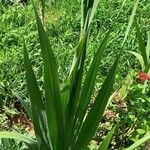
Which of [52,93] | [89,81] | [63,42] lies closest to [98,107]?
[89,81]

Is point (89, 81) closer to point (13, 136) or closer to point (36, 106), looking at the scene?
point (36, 106)

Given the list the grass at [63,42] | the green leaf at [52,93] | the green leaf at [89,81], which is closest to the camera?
the green leaf at [52,93]

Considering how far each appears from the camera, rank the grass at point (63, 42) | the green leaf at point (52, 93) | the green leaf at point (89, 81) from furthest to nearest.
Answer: the grass at point (63, 42), the green leaf at point (89, 81), the green leaf at point (52, 93)

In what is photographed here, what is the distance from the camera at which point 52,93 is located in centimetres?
165

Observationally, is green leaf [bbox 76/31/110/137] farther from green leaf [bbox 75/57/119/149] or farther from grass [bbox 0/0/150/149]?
grass [bbox 0/0/150/149]

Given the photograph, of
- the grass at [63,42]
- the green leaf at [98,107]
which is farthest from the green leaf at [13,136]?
the grass at [63,42]

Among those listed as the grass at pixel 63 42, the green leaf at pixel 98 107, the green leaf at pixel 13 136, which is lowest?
the green leaf at pixel 13 136

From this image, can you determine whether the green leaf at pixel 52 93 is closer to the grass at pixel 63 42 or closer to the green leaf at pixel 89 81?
the green leaf at pixel 89 81

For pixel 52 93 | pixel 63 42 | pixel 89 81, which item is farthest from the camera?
pixel 63 42

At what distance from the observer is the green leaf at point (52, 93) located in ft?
5.10

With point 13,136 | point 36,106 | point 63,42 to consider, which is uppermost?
point 63,42

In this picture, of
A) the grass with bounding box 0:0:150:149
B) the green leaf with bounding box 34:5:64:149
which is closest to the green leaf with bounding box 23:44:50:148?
the green leaf with bounding box 34:5:64:149

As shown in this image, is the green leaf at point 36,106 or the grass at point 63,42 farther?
the grass at point 63,42

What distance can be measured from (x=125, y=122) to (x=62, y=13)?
2076 mm
